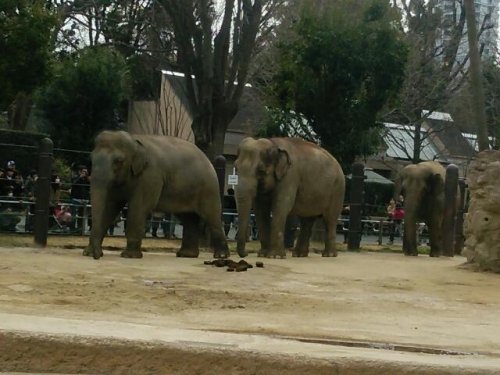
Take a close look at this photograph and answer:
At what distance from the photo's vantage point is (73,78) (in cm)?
2778

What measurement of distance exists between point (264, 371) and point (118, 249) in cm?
1005

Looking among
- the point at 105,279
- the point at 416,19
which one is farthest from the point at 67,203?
the point at 416,19

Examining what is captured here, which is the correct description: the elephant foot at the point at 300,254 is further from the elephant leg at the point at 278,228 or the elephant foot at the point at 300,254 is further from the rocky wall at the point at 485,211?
the rocky wall at the point at 485,211

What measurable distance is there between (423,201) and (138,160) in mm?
8577

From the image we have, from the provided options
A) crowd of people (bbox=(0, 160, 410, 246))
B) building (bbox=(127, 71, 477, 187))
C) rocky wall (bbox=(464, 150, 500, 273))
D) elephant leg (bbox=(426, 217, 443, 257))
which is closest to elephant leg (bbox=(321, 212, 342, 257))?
crowd of people (bbox=(0, 160, 410, 246))

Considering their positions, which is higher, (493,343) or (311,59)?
(311,59)

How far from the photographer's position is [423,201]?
64.8 ft

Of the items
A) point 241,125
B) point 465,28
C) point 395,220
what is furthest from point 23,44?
point 465,28

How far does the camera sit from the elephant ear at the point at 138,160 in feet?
41.7

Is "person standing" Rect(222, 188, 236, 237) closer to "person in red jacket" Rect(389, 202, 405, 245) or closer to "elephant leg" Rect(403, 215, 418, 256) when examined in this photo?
"elephant leg" Rect(403, 215, 418, 256)

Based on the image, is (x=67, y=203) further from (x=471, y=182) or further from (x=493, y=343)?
(x=493, y=343)

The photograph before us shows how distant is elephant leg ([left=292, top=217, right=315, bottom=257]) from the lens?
52.4 feet

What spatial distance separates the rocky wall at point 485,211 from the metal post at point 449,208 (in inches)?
216

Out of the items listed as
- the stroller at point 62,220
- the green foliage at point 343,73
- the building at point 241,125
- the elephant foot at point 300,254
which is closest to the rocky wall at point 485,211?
the elephant foot at point 300,254
